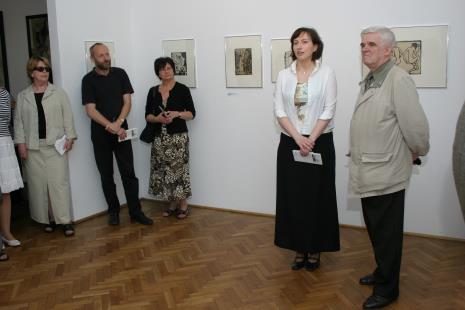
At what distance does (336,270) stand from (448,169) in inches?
61.3

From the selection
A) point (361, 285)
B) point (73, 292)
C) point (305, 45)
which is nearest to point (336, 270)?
point (361, 285)

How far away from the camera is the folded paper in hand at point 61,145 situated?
4826mm

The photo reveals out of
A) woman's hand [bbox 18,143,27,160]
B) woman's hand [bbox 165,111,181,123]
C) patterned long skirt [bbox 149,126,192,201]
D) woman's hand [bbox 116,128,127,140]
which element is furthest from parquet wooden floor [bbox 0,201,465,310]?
woman's hand [bbox 165,111,181,123]

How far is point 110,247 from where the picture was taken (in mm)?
4621

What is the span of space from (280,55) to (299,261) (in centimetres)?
225

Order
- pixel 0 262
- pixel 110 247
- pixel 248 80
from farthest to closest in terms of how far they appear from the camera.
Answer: pixel 248 80 < pixel 110 247 < pixel 0 262

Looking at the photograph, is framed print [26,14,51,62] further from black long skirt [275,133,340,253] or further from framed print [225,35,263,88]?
black long skirt [275,133,340,253]

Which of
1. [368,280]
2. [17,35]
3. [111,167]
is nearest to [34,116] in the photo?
[111,167]

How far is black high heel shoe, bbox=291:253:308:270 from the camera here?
13.0 feet

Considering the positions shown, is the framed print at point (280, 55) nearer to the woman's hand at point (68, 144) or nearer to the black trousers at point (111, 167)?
the black trousers at point (111, 167)

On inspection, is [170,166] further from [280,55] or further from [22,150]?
[280,55]

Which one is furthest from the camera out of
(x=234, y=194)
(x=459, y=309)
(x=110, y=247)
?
(x=234, y=194)

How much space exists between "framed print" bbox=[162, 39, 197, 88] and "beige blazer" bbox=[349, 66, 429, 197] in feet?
9.44

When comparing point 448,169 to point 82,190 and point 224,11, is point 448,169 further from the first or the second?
point 82,190
